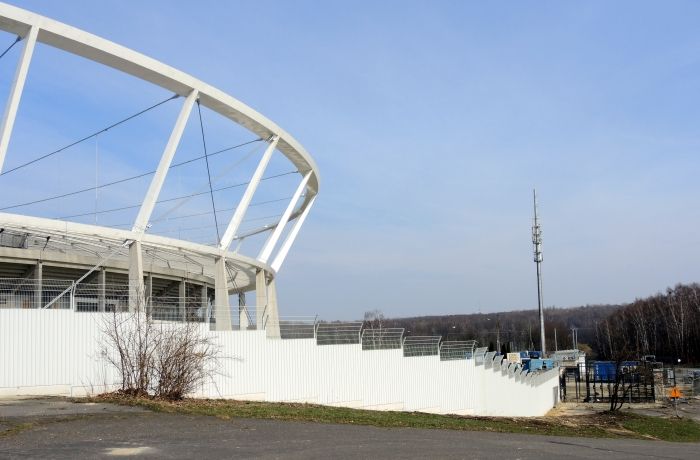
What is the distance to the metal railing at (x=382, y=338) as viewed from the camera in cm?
2332

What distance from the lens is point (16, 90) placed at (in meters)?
18.7

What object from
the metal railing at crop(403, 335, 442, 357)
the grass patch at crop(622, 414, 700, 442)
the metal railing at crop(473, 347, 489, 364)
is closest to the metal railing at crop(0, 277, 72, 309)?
the metal railing at crop(403, 335, 442, 357)

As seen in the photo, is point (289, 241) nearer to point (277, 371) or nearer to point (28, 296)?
point (277, 371)

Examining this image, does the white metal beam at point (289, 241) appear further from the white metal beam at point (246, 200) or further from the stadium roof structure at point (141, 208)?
the white metal beam at point (246, 200)

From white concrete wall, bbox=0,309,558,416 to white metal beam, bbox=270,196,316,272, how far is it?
34.4 ft

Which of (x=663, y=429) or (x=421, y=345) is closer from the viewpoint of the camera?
(x=421, y=345)

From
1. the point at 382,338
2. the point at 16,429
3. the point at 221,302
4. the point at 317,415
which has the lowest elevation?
the point at 317,415

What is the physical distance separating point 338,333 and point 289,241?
40.5ft

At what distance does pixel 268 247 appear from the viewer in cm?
3039

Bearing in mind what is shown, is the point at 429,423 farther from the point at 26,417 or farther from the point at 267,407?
the point at 26,417

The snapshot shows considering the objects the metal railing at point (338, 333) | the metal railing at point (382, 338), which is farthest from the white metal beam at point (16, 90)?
the metal railing at point (382, 338)

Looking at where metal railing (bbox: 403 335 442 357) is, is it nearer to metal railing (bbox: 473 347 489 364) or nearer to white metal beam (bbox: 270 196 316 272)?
metal railing (bbox: 473 347 489 364)

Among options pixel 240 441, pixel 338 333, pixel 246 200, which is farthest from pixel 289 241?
pixel 240 441

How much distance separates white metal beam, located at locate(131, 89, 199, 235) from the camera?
21.7m
